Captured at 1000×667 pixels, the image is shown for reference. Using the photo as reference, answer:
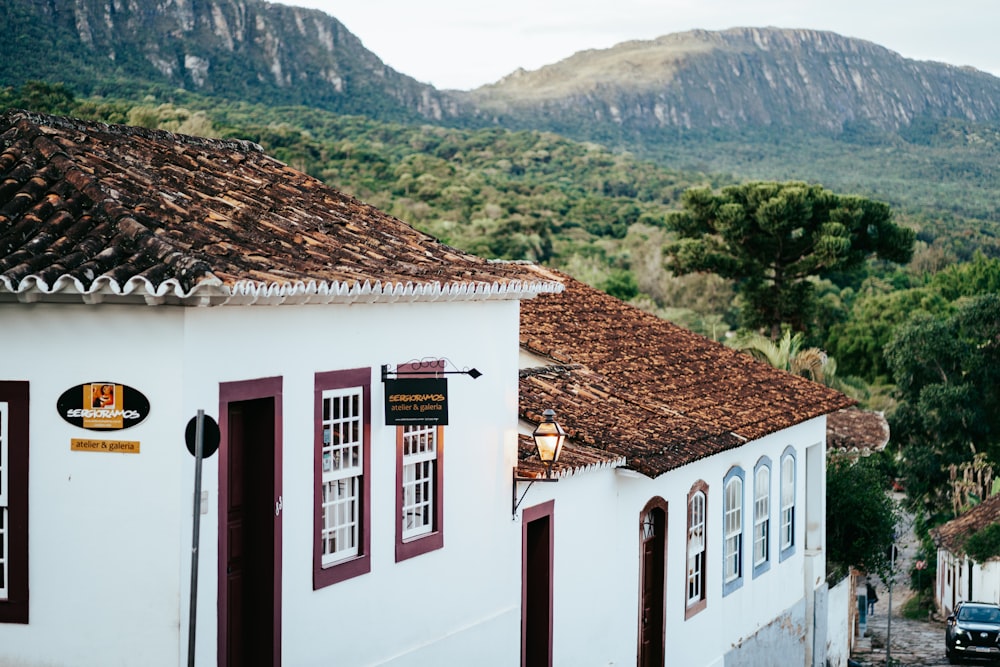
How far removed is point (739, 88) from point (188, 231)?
487 feet

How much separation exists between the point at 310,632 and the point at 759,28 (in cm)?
16673

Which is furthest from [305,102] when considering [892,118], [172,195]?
[172,195]

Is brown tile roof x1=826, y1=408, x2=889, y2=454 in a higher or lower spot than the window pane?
lower

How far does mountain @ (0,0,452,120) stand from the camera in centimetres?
6719

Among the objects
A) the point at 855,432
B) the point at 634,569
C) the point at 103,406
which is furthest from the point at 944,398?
the point at 103,406

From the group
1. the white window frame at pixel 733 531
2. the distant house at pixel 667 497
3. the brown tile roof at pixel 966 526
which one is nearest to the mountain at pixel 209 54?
the brown tile roof at pixel 966 526

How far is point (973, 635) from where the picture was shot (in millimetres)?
28047

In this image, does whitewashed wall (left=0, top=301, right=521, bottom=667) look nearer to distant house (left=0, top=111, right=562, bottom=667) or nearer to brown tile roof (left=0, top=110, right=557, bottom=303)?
distant house (left=0, top=111, right=562, bottom=667)

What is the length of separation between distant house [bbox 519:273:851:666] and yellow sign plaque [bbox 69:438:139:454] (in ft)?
16.9

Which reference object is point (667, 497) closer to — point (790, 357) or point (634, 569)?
point (634, 569)

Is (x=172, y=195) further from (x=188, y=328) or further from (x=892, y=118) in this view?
(x=892, y=118)

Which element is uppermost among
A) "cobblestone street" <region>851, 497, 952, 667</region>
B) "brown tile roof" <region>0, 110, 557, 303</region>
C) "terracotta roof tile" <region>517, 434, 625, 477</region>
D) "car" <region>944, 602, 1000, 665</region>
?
"brown tile roof" <region>0, 110, 557, 303</region>

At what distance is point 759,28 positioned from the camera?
167875 millimetres

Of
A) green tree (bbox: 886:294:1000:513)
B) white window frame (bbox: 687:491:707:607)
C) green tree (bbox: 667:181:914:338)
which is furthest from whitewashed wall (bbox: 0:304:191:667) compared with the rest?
green tree (bbox: 886:294:1000:513)
